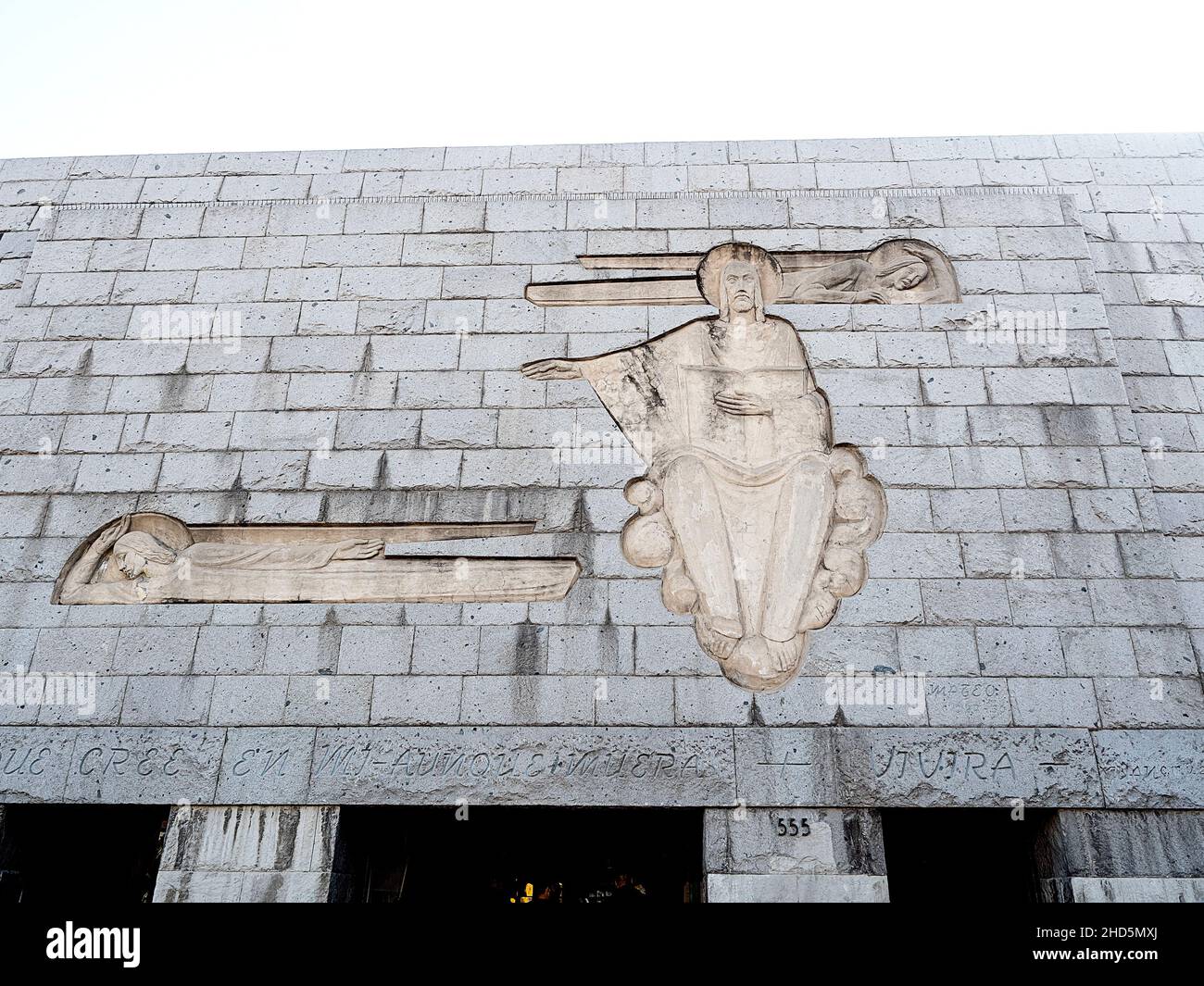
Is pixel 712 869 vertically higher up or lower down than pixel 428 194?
lower down

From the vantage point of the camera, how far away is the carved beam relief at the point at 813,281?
6.88 meters

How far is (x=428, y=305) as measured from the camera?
274 inches

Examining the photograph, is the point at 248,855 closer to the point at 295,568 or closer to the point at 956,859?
Result: the point at 295,568

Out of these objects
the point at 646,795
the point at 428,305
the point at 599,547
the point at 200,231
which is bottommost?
the point at 646,795

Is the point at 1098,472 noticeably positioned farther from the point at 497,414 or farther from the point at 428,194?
the point at 428,194

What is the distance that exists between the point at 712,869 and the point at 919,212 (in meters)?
4.72

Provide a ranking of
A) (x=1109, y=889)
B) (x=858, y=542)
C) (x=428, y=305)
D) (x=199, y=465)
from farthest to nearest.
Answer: (x=428, y=305)
(x=199, y=465)
(x=858, y=542)
(x=1109, y=889)

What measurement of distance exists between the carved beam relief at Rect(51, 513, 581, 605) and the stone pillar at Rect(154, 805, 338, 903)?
1.27 metres

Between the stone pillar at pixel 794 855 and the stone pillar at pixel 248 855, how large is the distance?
7.01ft

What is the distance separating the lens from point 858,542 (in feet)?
20.1

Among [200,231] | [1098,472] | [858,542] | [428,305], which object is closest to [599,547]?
[858,542]
